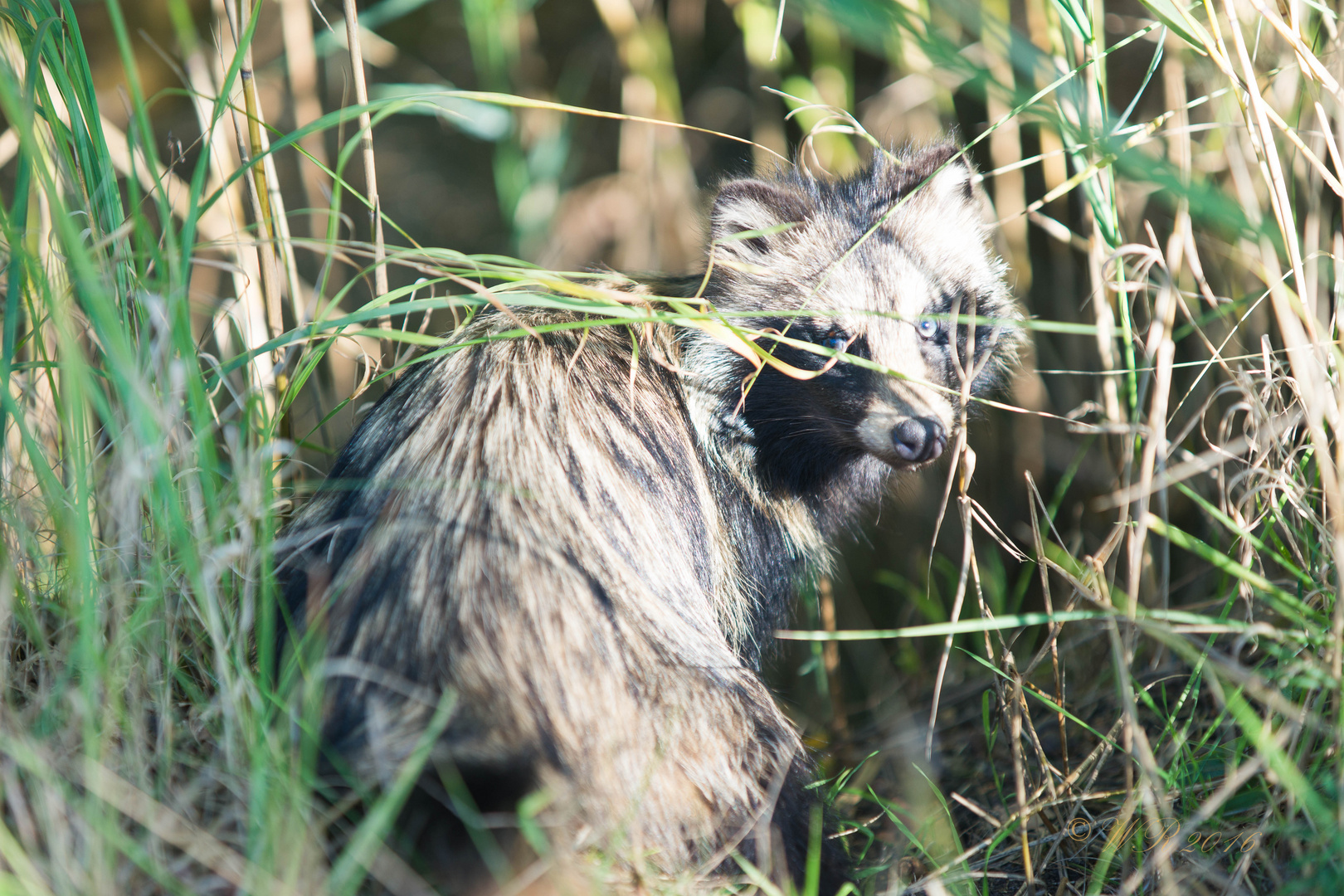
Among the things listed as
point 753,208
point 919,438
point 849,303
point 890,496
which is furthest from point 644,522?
point 890,496

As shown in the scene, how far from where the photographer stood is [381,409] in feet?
9.34

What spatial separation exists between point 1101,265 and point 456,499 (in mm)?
1965

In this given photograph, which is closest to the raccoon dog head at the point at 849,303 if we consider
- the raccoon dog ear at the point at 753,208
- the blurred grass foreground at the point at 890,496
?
the raccoon dog ear at the point at 753,208

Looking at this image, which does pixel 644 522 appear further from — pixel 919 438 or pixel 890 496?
pixel 890 496

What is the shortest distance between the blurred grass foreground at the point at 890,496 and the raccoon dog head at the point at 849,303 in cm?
28

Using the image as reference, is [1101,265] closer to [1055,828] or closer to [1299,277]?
[1299,277]

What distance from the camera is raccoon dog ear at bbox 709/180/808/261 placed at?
10.6ft

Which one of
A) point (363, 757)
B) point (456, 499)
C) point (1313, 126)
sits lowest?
point (363, 757)

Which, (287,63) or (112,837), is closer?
(112,837)

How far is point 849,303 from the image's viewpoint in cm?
315

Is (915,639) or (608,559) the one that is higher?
(608,559)

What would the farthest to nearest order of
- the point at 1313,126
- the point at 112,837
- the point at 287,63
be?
the point at 287,63 < the point at 1313,126 < the point at 112,837

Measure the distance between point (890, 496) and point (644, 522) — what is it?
5.14ft

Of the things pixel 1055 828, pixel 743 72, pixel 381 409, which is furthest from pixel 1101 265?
pixel 743 72
